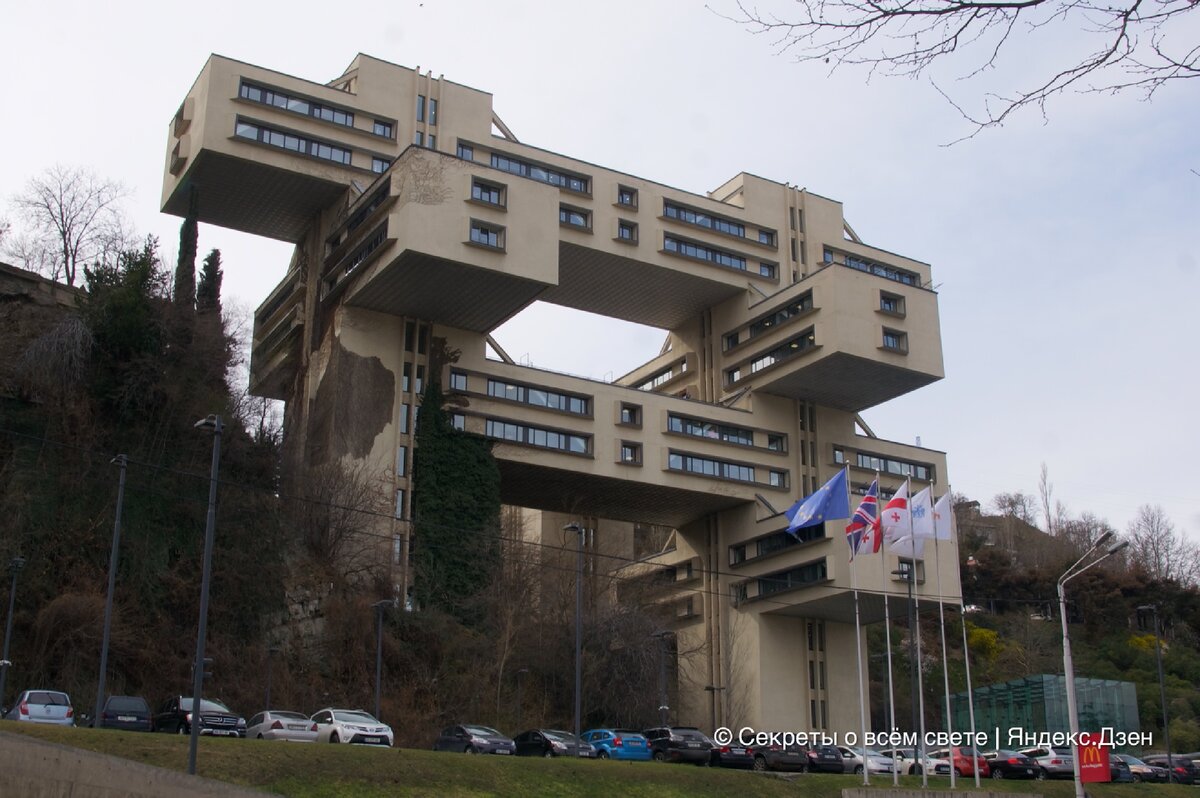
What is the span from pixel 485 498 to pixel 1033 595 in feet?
171

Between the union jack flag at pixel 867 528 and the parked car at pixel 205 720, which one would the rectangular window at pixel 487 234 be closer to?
the union jack flag at pixel 867 528

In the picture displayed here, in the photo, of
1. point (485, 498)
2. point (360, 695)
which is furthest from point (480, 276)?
point (360, 695)

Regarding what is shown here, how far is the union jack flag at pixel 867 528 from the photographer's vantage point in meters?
47.3

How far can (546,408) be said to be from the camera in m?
75.0

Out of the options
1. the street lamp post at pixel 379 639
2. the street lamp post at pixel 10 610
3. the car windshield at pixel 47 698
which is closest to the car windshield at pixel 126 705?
the car windshield at pixel 47 698

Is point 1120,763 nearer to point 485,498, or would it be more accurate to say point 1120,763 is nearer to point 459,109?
point 485,498

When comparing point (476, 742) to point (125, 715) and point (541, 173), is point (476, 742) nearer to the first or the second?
point (125, 715)

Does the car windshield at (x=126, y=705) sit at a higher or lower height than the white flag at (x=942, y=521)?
lower

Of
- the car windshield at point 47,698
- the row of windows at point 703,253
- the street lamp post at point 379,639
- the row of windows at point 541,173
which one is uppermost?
the row of windows at point 541,173

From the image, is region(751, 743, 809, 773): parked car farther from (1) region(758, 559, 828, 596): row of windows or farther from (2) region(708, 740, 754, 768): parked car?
(1) region(758, 559, 828, 596): row of windows

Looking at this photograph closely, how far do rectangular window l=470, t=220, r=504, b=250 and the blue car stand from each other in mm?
30044

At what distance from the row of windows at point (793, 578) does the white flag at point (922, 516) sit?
27.9m

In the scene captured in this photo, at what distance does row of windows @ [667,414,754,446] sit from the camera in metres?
79.5

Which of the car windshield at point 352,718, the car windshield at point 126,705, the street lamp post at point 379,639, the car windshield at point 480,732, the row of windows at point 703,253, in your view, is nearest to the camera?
the car windshield at point 126,705
